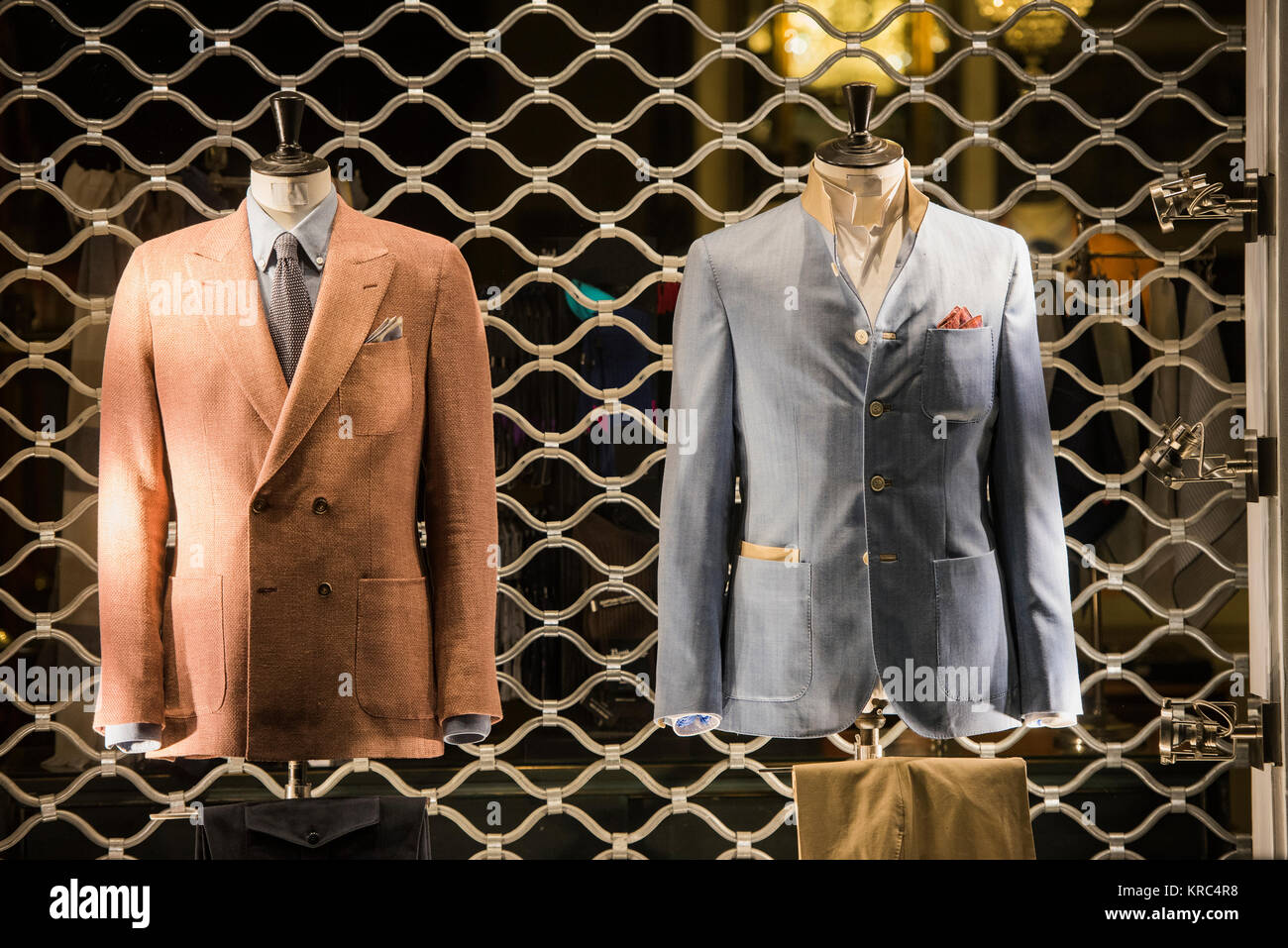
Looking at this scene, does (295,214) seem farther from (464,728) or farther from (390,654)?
(464,728)

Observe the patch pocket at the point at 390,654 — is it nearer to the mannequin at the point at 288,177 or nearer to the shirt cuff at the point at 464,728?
the shirt cuff at the point at 464,728

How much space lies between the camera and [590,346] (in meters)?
2.00

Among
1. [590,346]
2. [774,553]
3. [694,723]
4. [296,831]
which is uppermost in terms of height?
[590,346]

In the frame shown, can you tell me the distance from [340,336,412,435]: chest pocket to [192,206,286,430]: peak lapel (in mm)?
105

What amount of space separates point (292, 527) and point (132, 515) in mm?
269

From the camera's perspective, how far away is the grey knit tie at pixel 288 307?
1729mm

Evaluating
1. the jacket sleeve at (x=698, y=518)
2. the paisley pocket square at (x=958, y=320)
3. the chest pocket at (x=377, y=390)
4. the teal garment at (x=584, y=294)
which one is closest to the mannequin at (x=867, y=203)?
the paisley pocket square at (x=958, y=320)

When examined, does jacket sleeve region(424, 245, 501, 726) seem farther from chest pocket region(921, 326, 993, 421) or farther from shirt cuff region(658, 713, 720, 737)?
chest pocket region(921, 326, 993, 421)

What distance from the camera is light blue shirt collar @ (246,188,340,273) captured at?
5.77 feet

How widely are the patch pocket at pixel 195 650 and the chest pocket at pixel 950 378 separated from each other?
1.14 meters

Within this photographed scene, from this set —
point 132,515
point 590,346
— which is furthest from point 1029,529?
point 132,515
